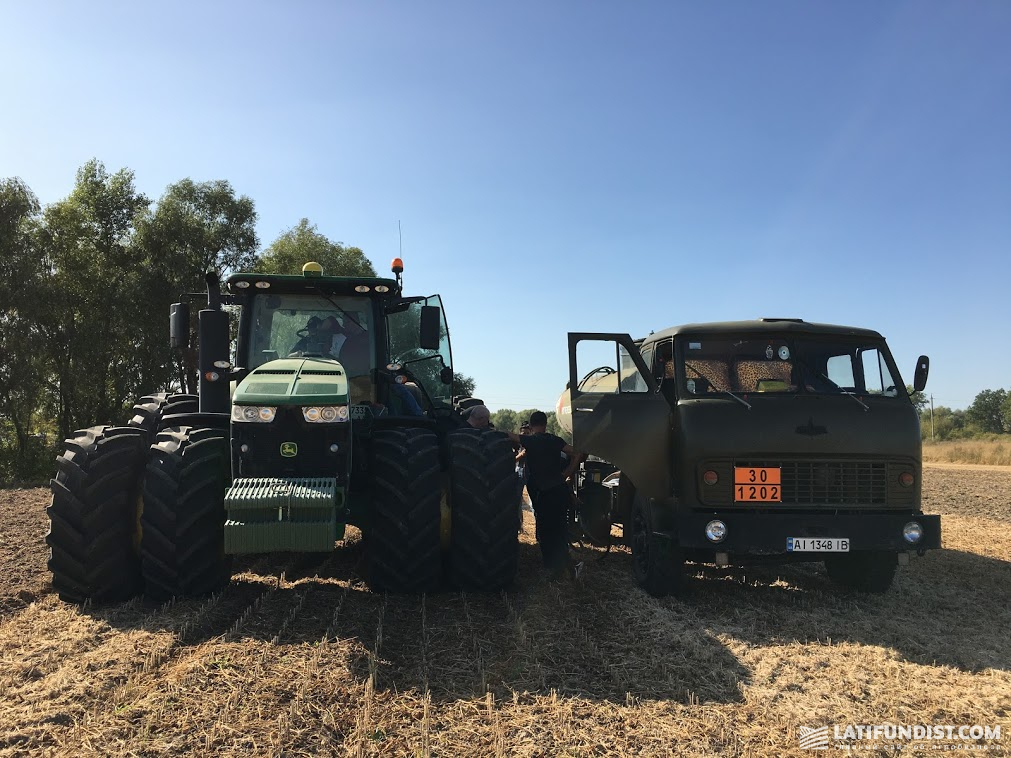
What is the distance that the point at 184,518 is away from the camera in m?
5.14

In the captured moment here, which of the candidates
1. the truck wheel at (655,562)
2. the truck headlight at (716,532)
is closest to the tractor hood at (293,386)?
the truck wheel at (655,562)

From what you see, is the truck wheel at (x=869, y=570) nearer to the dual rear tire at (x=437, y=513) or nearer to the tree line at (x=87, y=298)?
the dual rear tire at (x=437, y=513)

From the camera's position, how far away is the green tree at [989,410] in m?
76.0

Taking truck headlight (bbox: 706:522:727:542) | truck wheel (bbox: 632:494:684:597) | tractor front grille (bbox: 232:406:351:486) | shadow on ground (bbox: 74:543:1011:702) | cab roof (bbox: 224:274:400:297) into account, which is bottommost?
shadow on ground (bbox: 74:543:1011:702)

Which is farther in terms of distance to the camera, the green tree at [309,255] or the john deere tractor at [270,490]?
the green tree at [309,255]

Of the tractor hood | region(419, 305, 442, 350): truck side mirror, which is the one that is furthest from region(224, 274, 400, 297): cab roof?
the tractor hood

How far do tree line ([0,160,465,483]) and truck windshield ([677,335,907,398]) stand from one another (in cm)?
2084

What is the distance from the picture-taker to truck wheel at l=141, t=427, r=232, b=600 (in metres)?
5.14

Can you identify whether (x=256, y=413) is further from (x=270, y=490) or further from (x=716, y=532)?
(x=716, y=532)

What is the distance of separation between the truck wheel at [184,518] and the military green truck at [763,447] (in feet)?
10.2

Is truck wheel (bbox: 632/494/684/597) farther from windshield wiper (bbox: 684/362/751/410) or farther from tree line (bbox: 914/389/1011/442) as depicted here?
tree line (bbox: 914/389/1011/442)

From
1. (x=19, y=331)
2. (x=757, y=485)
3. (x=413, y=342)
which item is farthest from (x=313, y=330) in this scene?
(x=19, y=331)

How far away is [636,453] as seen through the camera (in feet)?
20.7

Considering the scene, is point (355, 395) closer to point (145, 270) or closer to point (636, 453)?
point (636, 453)
